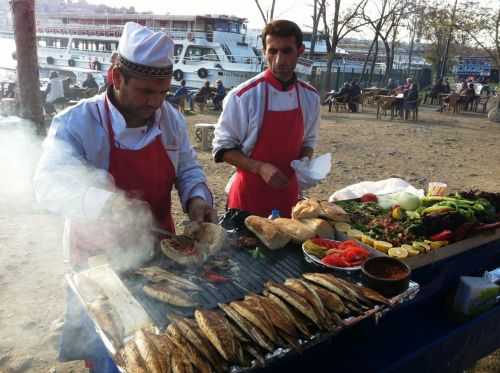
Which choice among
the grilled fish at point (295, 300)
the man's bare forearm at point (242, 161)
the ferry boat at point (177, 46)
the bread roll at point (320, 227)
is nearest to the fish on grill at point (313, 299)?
the grilled fish at point (295, 300)

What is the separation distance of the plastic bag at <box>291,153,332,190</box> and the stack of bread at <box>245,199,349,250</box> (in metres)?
0.26

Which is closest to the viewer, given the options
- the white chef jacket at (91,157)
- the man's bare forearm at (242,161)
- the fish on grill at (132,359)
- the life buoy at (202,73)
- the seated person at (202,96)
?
the fish on grill at (132,359)

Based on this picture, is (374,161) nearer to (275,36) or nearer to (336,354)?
(275,36)

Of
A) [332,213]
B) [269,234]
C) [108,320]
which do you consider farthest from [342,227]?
[108,320]

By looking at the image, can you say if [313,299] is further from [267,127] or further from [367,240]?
[267,127]

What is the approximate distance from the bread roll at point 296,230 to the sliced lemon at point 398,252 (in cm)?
53

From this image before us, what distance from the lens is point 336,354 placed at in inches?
94.9

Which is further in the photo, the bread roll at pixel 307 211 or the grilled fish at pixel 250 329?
the bread roll at pixel 307 211

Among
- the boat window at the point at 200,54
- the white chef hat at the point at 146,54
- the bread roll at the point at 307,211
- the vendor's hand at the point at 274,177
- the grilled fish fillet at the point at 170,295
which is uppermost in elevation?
the boat window at the point at 200,54

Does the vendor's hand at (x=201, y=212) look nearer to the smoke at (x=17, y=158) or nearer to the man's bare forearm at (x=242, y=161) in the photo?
the man's bare forearm at (x=242, y=161)

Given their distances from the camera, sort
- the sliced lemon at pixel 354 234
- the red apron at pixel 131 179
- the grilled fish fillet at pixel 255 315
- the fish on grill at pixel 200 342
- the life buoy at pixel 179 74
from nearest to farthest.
Result: the fish on grill at pixel 200 342 < the grilled fish fillet at pixel 255 315 < the red apron at pixel 131 179 < the sliced lemon at pixel 354 234 < the life buoy at pixel 179 74

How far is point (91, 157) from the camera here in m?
A: 2.50

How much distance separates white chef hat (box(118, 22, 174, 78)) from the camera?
2232 mm

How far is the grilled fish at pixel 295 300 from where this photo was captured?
6.29 ft
